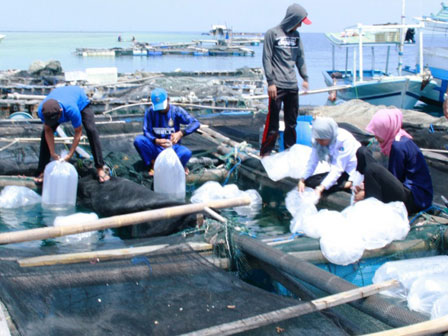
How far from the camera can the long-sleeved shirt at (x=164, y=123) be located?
20.3 feet

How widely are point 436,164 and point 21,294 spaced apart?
4744mm

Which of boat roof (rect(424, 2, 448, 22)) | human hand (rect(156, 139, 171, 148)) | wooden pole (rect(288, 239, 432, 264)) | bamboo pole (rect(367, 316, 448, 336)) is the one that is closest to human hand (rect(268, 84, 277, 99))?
human hand (rect(156, 139, 171, 148))

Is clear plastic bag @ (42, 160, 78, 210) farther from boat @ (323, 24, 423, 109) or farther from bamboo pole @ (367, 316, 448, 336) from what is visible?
boat @ (323, 24, 423, 109)

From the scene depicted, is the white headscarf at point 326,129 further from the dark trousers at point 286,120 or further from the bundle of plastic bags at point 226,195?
the dark trousers at point 286,120

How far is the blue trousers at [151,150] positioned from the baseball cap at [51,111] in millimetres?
1152

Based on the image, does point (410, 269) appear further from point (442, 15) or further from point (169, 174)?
point (442, 15)

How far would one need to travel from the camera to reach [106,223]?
11.1ft

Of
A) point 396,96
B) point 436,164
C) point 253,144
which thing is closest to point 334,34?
point 396,96

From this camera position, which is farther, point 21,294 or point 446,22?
point 446,22

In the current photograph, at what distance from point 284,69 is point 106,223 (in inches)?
141

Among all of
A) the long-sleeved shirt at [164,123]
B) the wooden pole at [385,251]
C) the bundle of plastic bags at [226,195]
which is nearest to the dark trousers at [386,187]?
the wooden pole at [385,251]

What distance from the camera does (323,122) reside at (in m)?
4.74

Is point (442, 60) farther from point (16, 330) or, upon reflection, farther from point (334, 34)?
point (16, 330)

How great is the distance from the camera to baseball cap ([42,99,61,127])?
16.7ft
